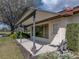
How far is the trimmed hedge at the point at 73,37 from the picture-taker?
915 cm

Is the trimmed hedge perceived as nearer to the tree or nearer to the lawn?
the lawn

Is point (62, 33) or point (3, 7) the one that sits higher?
point (3, 7)

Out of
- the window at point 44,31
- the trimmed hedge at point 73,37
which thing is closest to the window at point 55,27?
the window at point 44,31

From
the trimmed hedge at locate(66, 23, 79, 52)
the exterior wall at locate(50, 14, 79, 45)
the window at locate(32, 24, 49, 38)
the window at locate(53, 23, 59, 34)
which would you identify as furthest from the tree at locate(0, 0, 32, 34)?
the trimmed hedge at locate(66, 23, 79, 52)

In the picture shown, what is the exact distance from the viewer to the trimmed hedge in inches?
360

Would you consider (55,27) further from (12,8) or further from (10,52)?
(12,8)

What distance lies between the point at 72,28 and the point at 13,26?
30906 mm

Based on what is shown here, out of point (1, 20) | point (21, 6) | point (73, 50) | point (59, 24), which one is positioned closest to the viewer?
point (73, 50)

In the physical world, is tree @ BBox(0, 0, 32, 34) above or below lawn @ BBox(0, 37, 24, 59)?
above

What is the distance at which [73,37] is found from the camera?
9539mm

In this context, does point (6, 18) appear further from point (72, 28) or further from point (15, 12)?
point (72, 28)

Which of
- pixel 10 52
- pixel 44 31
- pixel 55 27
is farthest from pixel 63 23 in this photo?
pixel 44 31

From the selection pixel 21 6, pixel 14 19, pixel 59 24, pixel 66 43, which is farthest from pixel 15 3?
pixel 66 43

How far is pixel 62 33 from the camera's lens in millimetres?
12266
